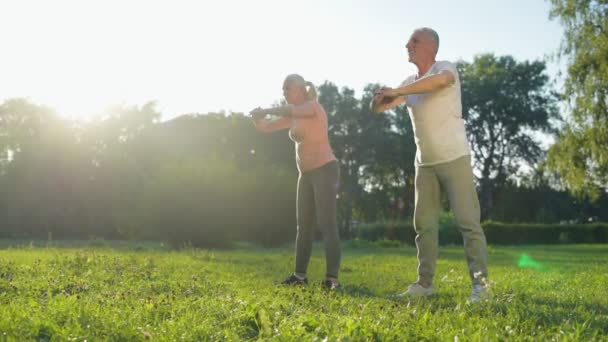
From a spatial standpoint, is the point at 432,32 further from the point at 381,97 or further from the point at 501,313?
the point at 501,313

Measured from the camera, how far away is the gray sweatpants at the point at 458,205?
5035 mm

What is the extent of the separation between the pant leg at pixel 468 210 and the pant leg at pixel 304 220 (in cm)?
205

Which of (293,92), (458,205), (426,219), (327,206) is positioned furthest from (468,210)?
(293,92)

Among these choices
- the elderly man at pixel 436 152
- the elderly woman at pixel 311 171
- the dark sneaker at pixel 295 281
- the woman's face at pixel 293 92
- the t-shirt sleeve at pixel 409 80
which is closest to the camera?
the elderly man at pixel 436 152

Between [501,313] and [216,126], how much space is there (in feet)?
159

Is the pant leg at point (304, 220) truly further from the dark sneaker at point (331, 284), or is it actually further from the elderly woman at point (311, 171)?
the dark sneaker at point (331, 284)

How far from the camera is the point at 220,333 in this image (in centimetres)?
333

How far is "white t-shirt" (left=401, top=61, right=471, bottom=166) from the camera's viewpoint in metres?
5.12

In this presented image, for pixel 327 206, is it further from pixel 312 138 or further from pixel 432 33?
pixel 432 33

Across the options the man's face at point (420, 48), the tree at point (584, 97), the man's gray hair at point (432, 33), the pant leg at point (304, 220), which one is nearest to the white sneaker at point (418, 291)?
the pant leg at point (304, 220)

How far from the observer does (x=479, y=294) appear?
473 cm

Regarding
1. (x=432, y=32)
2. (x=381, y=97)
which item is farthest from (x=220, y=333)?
(x=432, y=32)

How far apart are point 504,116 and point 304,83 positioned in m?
45.3

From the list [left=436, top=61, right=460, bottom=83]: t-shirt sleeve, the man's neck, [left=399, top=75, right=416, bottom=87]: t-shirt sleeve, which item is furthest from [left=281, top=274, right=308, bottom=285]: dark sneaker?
[left=436, top=61, right=460, bottom=83]: t-shirt sleeve
